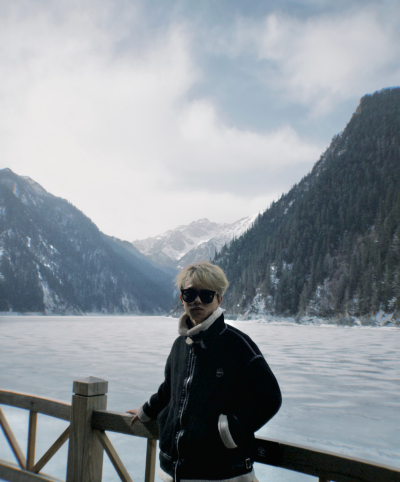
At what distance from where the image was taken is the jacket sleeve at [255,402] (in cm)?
239

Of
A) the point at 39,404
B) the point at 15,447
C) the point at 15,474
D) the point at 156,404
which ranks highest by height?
the point at 156,404

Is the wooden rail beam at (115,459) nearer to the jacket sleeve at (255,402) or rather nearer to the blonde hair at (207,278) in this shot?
the jacket sleeve at (255,402)

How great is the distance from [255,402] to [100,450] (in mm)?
1757

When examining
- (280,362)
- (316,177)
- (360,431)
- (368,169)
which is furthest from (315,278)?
(360,431)

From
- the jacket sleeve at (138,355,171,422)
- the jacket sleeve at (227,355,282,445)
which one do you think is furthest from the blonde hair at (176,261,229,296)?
the jacket sleeve at (138,355,171,422)

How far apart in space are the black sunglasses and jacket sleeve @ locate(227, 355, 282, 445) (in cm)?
56

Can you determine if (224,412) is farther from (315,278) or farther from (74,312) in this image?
(74,312)

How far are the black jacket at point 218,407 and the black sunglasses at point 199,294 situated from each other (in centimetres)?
16

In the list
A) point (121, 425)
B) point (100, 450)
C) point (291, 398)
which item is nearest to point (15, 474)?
point (100, 450)

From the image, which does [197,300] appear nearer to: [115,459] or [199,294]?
[199,294]

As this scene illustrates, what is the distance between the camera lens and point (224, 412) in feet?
8.30

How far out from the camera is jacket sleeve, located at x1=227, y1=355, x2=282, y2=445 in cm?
239

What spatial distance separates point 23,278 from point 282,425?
193612 mm

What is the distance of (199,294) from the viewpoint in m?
2.88
